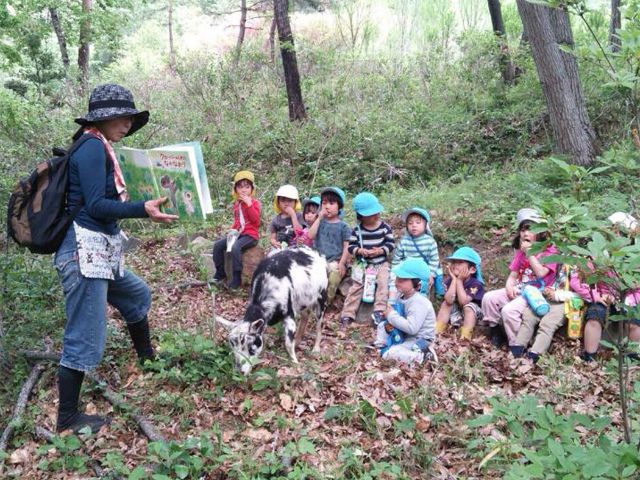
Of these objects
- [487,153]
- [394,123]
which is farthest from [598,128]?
[394,123]

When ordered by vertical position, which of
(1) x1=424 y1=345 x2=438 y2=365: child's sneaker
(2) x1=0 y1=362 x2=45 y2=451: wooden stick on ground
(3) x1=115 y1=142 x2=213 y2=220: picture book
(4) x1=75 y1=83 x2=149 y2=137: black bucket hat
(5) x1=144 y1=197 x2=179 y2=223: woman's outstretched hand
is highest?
(4) x1=75 y1=83 x2=149 y2=137: black bucket hat

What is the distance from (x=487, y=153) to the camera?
11.0 meters

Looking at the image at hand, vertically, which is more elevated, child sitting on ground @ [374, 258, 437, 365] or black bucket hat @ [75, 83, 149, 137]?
black bucket hat @ [75, 83, 149, 137]

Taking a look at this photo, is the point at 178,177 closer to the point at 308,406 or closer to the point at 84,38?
the point at 308,406

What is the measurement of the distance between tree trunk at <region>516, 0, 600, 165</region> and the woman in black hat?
7259 mm

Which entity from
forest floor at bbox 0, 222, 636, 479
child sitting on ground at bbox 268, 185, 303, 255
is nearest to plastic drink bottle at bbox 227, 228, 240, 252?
child sitting on ground at bbox 268, 185, 303, 255

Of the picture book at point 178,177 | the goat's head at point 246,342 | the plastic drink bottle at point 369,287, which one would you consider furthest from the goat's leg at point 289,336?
the picture book at point 178,177

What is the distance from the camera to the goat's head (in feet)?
15.6

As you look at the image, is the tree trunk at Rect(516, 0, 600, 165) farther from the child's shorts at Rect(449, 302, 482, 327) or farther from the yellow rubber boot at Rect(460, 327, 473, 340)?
the yellow rubber boot at Rect(460, 327, 473, 340)

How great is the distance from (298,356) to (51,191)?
2.86 meters

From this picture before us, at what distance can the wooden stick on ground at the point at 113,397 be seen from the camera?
4.07m

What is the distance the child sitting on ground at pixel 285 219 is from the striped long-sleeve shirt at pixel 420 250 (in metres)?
1.48

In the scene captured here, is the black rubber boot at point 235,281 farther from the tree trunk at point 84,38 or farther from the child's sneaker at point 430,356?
the tree trunk at point 84,38

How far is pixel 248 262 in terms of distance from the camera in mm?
7219
